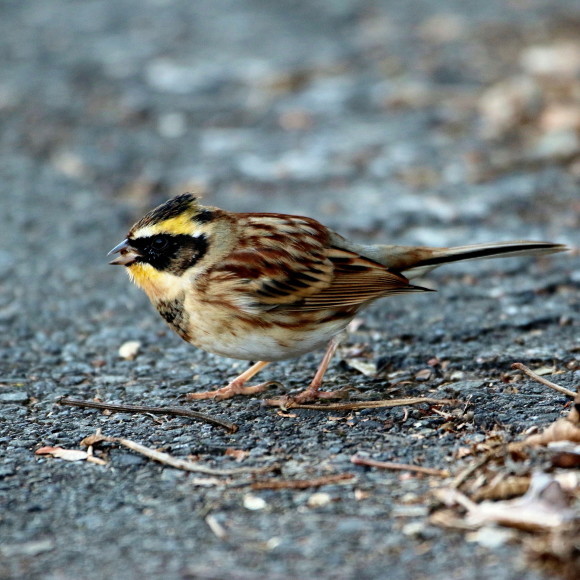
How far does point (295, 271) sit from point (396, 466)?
53.9 inches

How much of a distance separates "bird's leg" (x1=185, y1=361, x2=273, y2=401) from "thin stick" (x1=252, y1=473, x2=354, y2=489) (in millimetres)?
1119

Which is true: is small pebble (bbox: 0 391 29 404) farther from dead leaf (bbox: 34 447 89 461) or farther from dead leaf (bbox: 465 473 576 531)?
dead leaf (bbox: 465 473 576 531)

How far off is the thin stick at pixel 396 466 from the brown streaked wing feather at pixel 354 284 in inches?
44.0

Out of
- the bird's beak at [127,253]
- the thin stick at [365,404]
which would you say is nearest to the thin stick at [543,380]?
the thin stick at [365,404]

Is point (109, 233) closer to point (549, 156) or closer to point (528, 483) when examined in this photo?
point (549, 156)

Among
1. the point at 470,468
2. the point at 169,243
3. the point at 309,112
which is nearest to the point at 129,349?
the point at 169,243

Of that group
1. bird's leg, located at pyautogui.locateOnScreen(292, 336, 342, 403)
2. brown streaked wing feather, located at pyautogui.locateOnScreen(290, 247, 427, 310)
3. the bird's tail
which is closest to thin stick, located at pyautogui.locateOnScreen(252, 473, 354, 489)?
bird's leg, located at pyautogui.locateOnScreen(292, 336, 342, 403)

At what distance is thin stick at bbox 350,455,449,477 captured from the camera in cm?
375

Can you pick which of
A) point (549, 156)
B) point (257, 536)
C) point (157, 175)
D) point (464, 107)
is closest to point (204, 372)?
point (257, 536)

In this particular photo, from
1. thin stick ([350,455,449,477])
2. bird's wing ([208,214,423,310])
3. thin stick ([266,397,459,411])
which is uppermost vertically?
bird's wing ([208,214,423,310])

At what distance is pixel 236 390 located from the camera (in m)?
4.91

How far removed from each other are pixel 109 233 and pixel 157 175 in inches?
41.8

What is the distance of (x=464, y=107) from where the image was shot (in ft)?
30.0

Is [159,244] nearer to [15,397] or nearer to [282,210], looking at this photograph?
[15,397]
